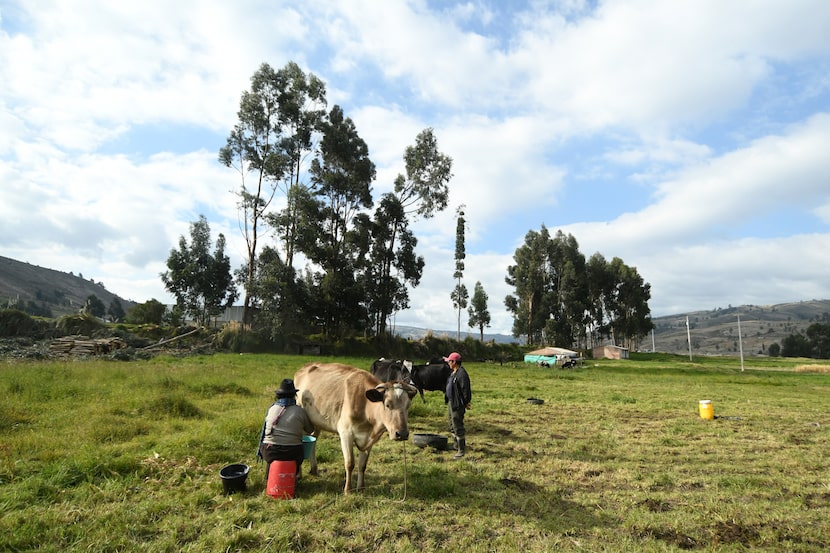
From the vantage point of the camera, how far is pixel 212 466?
705cm

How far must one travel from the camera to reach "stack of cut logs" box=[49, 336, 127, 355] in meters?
25.4

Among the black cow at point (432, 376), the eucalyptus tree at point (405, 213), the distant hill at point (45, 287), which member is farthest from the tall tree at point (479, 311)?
the distant hill at point (45, 287)

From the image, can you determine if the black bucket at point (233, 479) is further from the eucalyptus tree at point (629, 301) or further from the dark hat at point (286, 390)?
the eucalyptus tree at point (629, 301)

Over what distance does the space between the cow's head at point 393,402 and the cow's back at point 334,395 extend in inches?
17.4

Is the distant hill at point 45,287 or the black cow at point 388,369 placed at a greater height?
the distant hill at point 45,287

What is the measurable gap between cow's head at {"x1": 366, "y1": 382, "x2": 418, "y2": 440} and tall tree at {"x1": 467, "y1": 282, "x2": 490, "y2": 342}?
61375 millimetres

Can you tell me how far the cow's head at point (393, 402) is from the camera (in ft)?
19.6

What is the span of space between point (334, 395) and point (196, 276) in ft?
156

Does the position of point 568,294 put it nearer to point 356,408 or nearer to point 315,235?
point 315,235

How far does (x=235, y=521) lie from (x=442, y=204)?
38.9 metres

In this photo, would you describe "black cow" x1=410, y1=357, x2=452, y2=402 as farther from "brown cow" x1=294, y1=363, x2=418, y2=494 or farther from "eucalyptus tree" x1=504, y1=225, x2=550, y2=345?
"eucalyptus tree" x1=504, y1=225, x2=550, y2=345

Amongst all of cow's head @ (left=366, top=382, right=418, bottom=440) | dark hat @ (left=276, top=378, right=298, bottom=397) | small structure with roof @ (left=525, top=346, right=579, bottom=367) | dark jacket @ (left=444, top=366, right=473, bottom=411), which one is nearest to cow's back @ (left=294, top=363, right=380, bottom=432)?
cow's head @ (left=366, top=382, right=418, bottom=440)

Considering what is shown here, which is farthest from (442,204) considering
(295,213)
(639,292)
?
(639,292)

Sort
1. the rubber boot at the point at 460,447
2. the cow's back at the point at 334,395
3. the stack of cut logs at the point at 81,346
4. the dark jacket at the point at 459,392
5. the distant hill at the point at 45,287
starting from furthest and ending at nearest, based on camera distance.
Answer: the distant hill at the point at 45,287 < the stack of cut logs at the point at 81,346 < the dark jacket at the point at 459,392 < the rubber boot at the point at 460,447 < the cow's back at the point at 334,395
